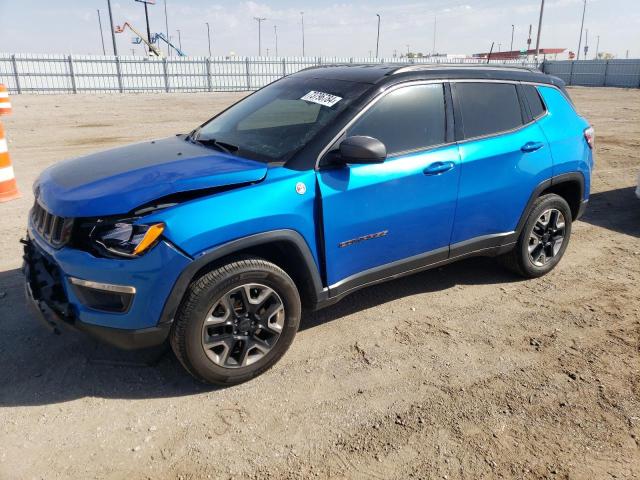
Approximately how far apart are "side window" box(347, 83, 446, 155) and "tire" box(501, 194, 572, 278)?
4.19ft

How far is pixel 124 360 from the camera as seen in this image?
3264mm

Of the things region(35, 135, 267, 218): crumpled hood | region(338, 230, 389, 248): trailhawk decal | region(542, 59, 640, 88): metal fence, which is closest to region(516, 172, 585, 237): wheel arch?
region(338, 230, 389, 248): trailhawk decal

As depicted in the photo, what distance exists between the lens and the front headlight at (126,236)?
2596mm

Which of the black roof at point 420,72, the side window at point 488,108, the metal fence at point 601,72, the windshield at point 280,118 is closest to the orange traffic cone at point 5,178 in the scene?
the windshield at point 280,118

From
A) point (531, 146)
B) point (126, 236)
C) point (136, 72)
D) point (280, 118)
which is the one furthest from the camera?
point (136, 72)

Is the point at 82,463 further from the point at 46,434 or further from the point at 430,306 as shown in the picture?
the point at 430,306

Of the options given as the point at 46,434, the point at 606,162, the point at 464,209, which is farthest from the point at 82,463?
the point at 606,162

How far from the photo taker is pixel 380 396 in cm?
300

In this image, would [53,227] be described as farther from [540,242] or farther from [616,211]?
[616,211]

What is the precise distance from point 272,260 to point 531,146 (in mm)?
2395

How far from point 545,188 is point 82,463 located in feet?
12.8

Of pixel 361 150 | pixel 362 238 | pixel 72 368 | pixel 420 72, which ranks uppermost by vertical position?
pixel 420 72

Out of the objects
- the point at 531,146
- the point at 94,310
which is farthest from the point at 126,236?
the point at 531,146

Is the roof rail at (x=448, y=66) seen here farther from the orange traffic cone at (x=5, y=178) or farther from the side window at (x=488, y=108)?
the orange traffic cone at (x=5, y=178)
